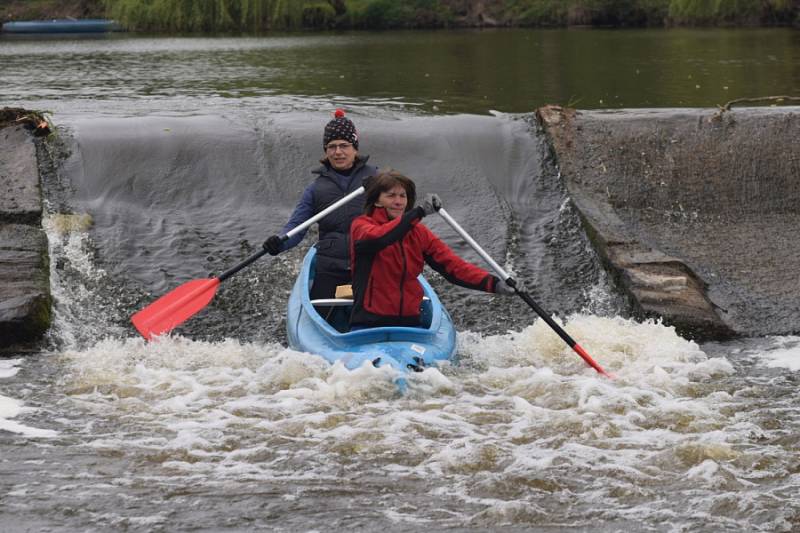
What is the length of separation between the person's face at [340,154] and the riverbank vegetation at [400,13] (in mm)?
20725

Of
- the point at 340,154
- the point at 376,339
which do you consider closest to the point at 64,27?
the point at 340,154

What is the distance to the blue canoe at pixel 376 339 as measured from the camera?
6.88 m

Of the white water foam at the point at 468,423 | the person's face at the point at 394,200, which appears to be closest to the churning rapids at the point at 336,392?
the white water foam at the point at 468,423

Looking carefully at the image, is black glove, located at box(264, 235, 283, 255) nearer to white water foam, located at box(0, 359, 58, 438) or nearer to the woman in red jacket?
the woman in red jacket

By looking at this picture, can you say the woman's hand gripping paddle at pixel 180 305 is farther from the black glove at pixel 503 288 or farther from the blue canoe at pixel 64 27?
the blue canoe at pixel 64 27

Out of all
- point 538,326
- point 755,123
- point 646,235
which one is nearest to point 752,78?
point 755,123

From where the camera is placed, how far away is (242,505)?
5223 millimetres

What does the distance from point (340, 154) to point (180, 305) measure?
5.14 ft

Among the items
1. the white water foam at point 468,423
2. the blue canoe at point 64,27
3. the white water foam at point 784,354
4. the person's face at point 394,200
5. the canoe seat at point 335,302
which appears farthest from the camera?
the blue canoe at point 64,27

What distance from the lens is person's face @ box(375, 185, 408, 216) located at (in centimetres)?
702

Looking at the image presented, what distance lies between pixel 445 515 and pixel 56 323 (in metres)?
4.22

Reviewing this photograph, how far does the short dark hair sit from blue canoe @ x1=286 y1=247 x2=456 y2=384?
779mm

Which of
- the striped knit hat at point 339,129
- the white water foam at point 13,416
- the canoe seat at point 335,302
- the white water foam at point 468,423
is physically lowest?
the white water foam at point 13,416

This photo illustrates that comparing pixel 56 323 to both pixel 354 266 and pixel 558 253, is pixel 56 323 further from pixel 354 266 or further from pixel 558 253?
pixel 558 253
